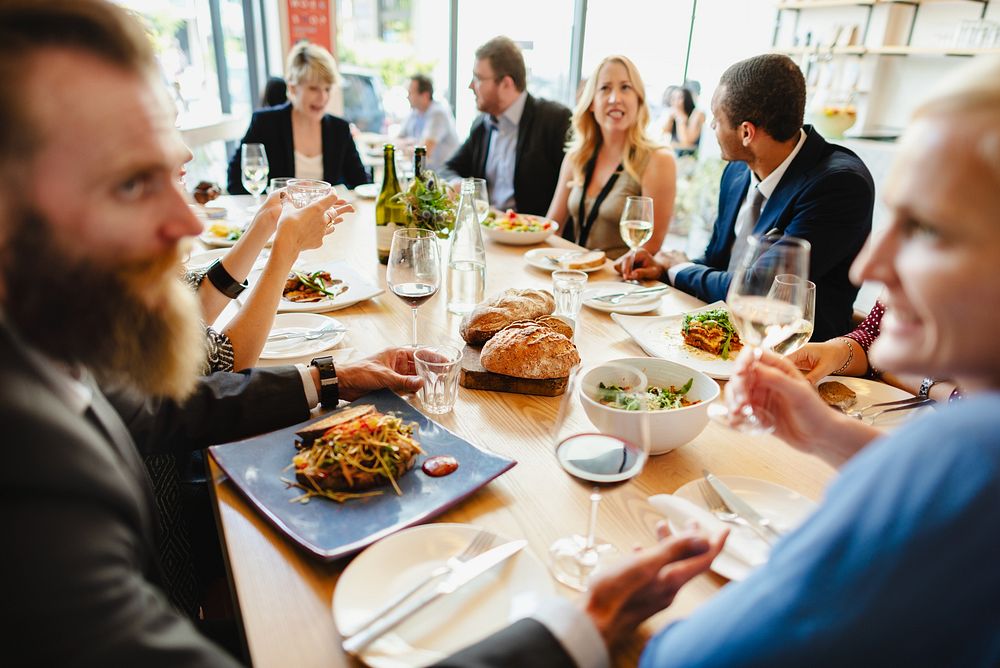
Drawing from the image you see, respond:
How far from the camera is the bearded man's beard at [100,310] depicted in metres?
0.60

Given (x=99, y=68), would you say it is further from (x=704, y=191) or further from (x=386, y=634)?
(x=704, y=191)

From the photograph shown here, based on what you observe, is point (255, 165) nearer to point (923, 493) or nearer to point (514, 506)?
point (514, 506)

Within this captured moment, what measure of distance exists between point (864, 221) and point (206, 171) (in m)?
5.55

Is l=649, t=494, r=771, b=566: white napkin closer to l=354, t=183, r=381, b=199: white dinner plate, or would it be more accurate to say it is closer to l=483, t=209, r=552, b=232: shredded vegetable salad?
l=483, t=209, r=552, b=232: shredded vegetable salad

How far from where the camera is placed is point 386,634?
0.76m

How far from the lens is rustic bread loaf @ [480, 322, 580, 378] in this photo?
1349mm

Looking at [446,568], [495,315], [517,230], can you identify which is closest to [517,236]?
[517,230]

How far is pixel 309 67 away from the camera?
366 centimetres

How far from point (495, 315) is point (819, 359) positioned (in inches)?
28.3

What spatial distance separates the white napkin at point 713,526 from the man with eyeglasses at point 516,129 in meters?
3.07

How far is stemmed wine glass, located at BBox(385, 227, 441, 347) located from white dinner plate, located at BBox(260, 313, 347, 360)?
0.75 ft

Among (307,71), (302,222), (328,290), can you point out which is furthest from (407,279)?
(307,71)

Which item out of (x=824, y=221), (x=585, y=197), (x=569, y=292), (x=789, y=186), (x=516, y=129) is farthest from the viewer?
(x=516, y=129)

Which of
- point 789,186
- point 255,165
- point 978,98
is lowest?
point 255,165
